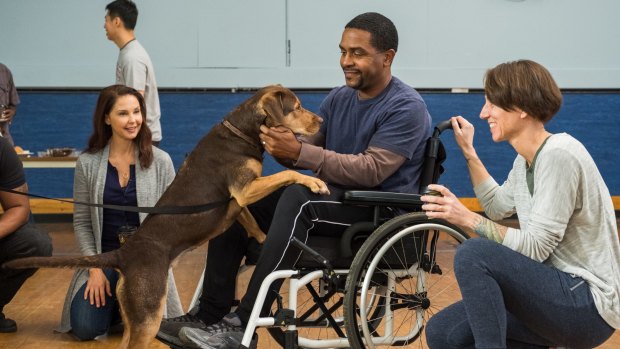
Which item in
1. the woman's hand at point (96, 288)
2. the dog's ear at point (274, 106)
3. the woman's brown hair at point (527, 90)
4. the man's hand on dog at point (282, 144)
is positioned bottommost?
the woman's hand at point (96, 288)

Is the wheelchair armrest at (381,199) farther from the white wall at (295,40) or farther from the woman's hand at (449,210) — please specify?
the white wall at (295,40)

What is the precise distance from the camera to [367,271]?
270 cm

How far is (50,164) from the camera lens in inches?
215

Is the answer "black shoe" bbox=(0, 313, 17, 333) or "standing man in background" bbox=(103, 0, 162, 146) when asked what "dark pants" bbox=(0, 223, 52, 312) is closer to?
"black shoe" bbox=(0, 313, 17, 333)

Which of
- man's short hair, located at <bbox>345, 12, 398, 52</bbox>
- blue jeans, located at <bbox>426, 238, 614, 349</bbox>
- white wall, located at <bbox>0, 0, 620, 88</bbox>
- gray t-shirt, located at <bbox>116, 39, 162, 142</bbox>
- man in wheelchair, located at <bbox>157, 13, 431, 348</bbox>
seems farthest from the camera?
white wall, located at <bbox>0, 0, 620, 88</bbox>

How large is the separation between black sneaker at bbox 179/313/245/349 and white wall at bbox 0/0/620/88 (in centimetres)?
430

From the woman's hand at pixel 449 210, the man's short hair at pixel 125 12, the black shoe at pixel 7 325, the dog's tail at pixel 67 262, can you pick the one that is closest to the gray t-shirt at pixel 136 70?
the man's short hair at pixel 125 12

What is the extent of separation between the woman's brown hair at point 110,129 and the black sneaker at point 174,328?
0.83 m

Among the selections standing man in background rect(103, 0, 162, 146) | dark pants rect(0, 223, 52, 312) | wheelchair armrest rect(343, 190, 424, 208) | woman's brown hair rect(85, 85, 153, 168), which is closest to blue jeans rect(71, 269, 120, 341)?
dark pants rect(0, 223, 52, 312)

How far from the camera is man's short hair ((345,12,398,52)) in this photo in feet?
10.5

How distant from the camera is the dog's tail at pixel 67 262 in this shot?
2.89 metres

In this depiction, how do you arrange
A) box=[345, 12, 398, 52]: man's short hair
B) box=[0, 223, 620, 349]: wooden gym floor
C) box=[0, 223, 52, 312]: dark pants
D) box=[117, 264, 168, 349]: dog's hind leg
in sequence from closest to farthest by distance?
box=[117, 264, 168, 349]: dog's hind leg
box=[345, 12, 398, 52]: man's short hair
box=[0, 223, 620, 349]: wooden gym floor
box=[0, 223, 52, 312]: dark pants

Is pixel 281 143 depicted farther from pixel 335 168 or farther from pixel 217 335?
pixel 217 335

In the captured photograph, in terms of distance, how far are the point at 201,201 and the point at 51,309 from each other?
154cm
